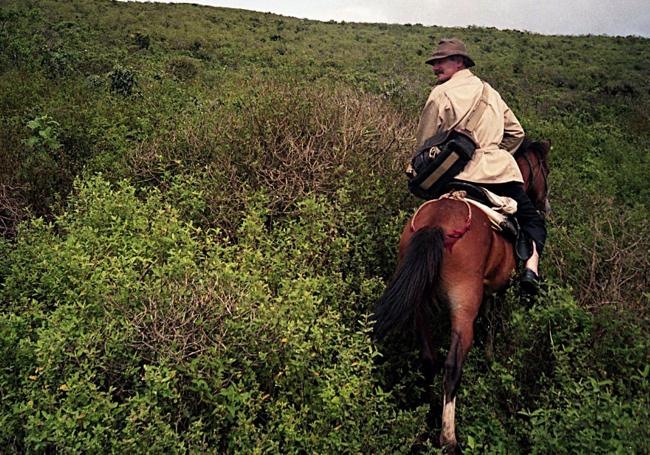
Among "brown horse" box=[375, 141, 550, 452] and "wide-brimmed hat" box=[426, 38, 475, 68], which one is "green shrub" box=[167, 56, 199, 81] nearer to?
"wide-brimmed hat" box=[426, 38, 475, 68]

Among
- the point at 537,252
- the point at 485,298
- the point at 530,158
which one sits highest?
the point at 530,158

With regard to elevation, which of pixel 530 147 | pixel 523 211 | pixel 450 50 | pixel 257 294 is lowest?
pixel 257 294

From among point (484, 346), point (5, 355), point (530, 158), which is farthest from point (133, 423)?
point (530, 158)

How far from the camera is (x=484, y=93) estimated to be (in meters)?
4.42

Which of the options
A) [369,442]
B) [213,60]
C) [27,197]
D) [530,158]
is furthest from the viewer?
[213,60]

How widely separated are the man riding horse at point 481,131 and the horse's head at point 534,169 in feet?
1.39

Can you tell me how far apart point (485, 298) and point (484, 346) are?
39cm

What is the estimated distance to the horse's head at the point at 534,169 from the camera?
15.6 feet

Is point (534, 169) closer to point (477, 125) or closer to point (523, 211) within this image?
point (523, 211)

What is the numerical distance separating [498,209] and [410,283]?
1.08m

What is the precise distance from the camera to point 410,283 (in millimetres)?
3551

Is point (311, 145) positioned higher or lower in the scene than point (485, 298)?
higher

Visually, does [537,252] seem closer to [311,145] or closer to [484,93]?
[484,93]

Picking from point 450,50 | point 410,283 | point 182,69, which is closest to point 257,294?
point 410,283
